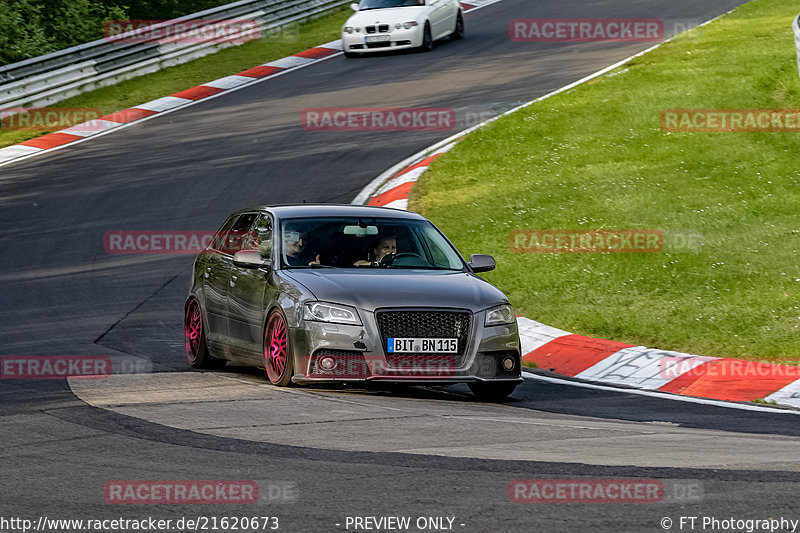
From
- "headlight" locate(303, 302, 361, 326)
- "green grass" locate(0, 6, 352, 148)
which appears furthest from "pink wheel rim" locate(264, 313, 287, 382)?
"green grass" locate(0, 6, 352, 148)

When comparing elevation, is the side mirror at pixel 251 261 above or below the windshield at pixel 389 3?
below

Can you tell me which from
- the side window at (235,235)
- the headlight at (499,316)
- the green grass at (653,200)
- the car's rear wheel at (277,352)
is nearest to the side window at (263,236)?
the side window at (235,235)

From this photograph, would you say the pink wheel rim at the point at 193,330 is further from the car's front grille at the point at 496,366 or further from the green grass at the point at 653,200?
the green grass at the point at 653,200

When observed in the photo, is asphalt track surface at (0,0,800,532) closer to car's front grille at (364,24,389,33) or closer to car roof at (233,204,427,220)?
car roof at (233,204,427,220)

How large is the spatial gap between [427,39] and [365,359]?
67.2 feet

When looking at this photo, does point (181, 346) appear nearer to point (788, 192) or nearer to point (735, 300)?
point (735, 300)

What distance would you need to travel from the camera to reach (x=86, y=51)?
88.7ft

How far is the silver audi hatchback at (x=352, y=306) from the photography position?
375 inches

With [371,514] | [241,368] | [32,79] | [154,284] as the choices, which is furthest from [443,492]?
[32,79]

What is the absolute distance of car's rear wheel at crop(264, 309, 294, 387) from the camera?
32.0 feet

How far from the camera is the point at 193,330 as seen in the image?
11.7 m

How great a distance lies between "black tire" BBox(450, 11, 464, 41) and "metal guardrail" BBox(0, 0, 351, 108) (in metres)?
5.41

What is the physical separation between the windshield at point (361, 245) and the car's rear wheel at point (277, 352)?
0.64 metres

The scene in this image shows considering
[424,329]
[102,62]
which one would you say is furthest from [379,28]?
[424,329]
